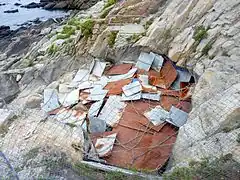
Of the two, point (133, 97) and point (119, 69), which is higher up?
point (133, 97)

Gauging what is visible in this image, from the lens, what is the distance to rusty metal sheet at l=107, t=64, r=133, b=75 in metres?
14.5

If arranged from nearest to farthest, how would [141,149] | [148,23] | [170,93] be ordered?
1. [141,149]
2. [170,93]
3. [148,23]

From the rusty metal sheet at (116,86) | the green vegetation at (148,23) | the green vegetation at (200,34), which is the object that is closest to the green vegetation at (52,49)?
the green vegetation at (148,23)

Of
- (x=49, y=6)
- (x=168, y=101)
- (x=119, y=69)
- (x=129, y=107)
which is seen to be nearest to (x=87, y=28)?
(x=119, y=69)

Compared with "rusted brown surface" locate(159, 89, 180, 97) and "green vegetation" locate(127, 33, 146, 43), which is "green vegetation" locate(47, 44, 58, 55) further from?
"rusted brown surface" locate(159, 89, 180, 97)

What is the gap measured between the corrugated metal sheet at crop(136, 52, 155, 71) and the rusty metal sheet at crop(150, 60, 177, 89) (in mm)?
501

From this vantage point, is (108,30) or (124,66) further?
(108,30)

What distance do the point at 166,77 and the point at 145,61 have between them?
1.12 metres

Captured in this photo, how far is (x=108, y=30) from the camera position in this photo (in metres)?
16.2

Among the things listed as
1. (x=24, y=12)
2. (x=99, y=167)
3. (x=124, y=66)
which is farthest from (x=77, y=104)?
(x=24, y=12)

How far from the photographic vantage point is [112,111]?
12.6 metres

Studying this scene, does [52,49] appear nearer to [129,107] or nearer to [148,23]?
[148,23]

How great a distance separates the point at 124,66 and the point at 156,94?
2418mm

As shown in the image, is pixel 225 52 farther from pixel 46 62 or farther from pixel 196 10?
pixel 46 62
